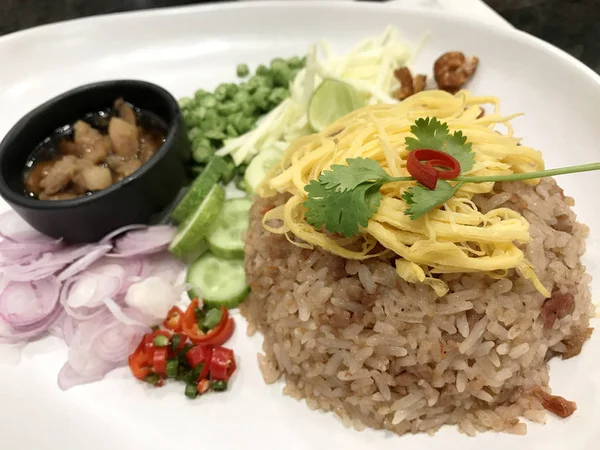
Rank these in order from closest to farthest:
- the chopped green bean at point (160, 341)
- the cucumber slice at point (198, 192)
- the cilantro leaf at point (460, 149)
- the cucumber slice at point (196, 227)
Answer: the cilantro leaf at point (460, 149), the chopped green bean at point (160, 341), the cucumber slice at point (196, 227), the cucumber slice at point (198, 192)

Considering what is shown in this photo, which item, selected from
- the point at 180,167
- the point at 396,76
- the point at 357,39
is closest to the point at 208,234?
the point at 180,167

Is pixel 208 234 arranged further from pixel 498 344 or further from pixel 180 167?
pixel 498 344

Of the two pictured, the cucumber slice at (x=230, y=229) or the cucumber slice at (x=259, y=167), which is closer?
the cucumber slice at (x=230, y=229)

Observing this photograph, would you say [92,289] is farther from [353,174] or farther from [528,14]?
[528,14]

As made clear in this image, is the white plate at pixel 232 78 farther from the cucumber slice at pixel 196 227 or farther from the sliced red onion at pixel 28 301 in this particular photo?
the cucumber slice at pixel 196 227

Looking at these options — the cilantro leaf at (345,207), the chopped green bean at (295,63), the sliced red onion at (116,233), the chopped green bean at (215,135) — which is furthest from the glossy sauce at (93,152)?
the cilantro leaf at (345,207)

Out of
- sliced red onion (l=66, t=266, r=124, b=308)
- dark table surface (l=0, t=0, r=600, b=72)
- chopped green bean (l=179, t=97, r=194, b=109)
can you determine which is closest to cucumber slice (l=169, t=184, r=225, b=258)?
sliced red onion (l=66, t=266, r=124, b=308)
